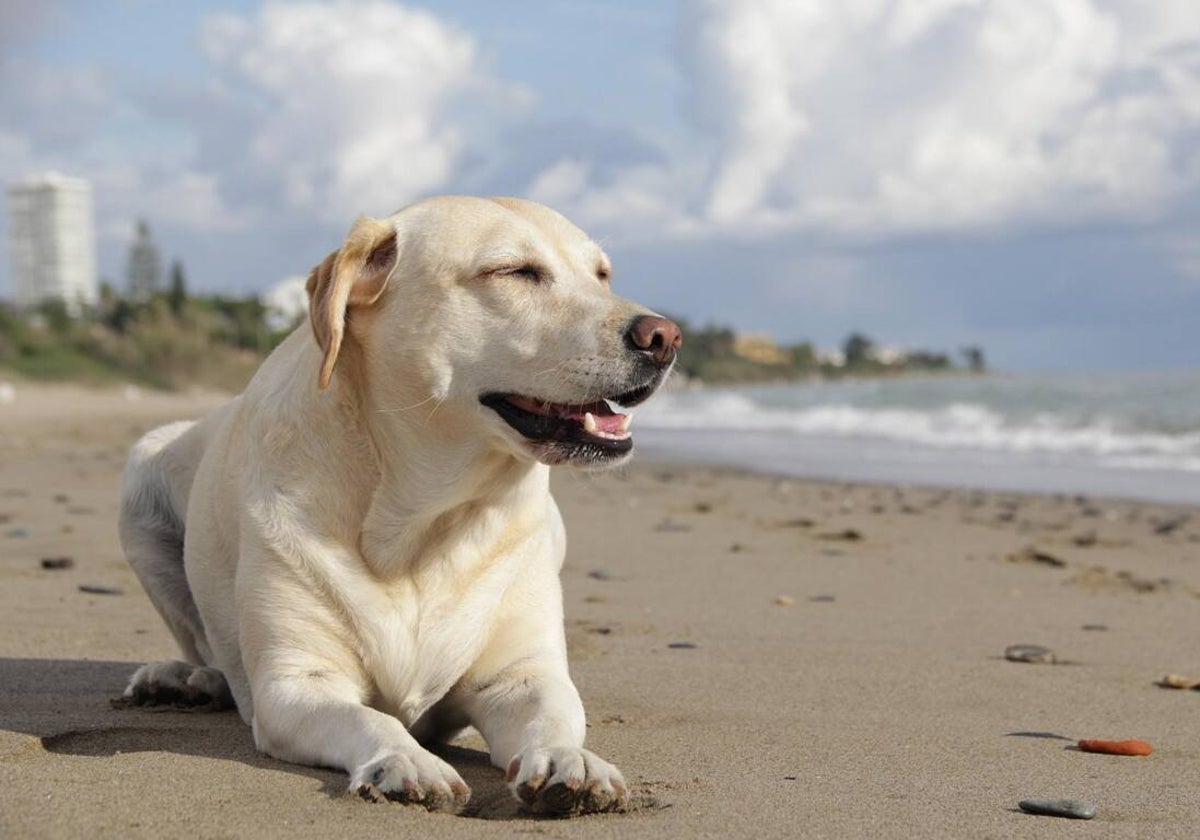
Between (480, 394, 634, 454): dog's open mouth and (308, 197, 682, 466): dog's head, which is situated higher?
(308, 197, 682, 466): dog's head

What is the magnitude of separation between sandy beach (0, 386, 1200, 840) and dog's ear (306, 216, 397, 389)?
1160 millimetres

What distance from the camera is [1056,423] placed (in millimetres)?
24797

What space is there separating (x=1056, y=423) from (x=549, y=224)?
879 inches

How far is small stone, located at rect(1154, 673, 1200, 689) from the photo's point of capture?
198 inches

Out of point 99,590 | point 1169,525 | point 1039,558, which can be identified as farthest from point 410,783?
point 1169,525

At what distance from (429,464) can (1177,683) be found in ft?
9.98

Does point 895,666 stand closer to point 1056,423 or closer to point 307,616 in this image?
point 307,616

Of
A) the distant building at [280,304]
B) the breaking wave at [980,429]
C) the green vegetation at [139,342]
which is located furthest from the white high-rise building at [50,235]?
the breaking wave at [980,429]

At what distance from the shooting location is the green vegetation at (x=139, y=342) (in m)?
48.4

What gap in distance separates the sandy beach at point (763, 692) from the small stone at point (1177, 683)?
0.21 feet

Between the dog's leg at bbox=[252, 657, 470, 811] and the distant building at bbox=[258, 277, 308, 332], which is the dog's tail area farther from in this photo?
the distant building at bbox=[258, 277, 308, 332]

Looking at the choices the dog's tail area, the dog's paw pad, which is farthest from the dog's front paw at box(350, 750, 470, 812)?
the dog's tail area

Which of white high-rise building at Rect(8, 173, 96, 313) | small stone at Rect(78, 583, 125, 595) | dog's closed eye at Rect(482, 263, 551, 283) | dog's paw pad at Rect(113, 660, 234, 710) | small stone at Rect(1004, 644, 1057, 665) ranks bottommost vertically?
small stone at Rect(78, 583, 125, 595)

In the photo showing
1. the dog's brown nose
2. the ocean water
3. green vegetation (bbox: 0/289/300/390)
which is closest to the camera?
the dog's brown nose
